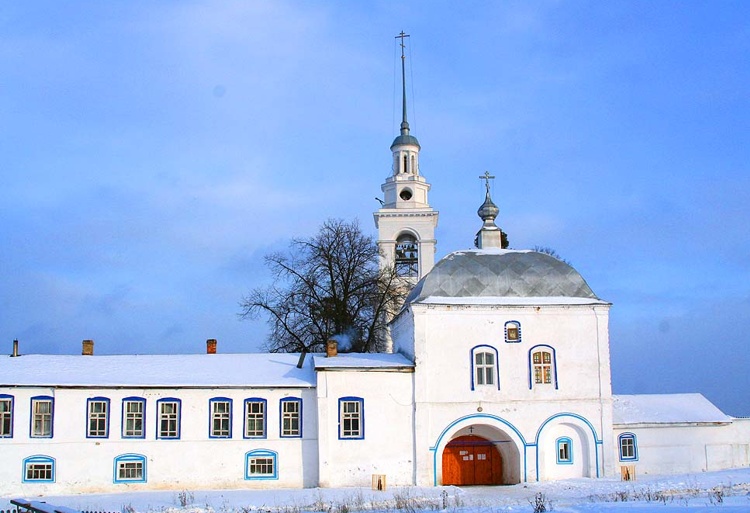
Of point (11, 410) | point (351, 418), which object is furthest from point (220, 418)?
point (11, 410)

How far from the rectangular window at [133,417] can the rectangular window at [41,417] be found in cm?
220

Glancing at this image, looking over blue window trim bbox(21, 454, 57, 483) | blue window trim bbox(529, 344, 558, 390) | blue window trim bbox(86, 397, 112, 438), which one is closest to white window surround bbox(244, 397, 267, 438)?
blue window trim bbox(86, 397, 112, 438)

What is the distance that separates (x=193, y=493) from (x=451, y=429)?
812 centimetres

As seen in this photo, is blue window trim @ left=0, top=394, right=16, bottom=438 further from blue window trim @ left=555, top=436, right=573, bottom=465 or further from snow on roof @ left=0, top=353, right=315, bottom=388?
blue window trim @ left=555, top=436, right=573, bottom=465

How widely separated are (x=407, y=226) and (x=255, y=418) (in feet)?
76.6

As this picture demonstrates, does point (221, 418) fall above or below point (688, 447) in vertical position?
above

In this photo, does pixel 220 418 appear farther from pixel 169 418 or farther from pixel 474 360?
pixel 474 360

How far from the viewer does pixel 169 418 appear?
2972 cm

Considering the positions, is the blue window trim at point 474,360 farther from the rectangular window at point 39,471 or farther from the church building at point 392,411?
the rectangular window at point 39,471

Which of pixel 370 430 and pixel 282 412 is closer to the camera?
pixel 370 430

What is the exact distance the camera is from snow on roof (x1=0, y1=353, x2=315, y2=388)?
98.0 feet

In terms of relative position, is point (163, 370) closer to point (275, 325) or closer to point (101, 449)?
point (101, 449)

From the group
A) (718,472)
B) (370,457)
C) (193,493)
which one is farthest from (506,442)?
(193,493)

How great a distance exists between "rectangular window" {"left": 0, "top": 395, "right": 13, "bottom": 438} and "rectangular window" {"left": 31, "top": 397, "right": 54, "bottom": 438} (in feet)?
2.12
